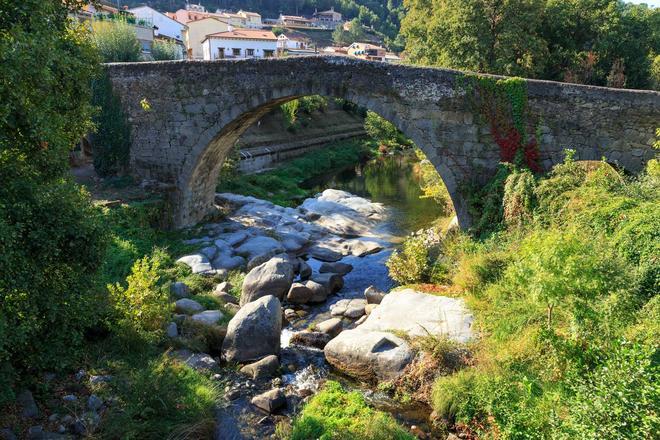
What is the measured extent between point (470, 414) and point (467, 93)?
280 inches

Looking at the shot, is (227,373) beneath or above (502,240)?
beneath

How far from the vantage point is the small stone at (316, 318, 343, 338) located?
33.0 ft

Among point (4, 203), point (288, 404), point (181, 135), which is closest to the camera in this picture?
point (4, 203)

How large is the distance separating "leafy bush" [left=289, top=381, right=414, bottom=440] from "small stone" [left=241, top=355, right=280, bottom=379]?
1.16m

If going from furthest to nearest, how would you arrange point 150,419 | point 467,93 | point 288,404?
point 467,93 < point 288,404 < point 150,419

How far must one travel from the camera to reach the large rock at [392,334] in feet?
26.8

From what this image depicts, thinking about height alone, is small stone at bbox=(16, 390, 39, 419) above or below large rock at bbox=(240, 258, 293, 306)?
above

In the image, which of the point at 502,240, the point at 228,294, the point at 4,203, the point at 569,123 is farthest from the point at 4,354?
the point at 569,123

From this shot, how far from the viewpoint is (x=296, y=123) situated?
33344mm

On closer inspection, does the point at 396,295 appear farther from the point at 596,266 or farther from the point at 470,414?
the point at 596,266

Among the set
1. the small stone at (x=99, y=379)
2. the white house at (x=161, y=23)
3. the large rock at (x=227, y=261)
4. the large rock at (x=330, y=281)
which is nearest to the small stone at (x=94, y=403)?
the small stone at (x=99, y=379)

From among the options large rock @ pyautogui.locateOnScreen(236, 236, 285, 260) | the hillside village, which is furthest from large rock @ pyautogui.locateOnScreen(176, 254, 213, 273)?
the hillside village

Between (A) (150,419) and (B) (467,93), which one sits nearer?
(A) (150,419)

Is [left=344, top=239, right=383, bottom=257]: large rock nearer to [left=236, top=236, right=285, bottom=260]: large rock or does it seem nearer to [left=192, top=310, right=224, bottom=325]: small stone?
[left=236, top=236, right=285, bottom=260]: large rock
